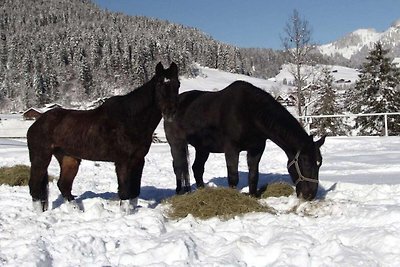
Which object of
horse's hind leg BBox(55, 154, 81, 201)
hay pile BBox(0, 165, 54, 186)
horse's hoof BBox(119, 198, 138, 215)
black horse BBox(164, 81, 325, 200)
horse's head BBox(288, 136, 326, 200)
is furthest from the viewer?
hay pile BBox(0, 165, 54, 186)

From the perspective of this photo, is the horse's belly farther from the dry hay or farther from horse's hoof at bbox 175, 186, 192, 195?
the dry hay

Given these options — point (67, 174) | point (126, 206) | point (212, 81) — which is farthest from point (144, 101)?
point (212, 81)

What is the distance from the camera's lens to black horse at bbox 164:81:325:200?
608cm

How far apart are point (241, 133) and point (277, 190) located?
48.4 inches

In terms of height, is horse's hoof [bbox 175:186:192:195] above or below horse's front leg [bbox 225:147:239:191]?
below

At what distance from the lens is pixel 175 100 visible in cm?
548

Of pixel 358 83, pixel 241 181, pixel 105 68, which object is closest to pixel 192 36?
pixel 105 68

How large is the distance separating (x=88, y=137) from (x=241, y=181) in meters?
3.84

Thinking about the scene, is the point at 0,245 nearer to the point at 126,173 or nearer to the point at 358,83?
the point at 126,173

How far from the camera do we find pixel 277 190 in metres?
6.96

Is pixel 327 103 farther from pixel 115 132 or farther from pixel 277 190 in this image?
pixel 115 132

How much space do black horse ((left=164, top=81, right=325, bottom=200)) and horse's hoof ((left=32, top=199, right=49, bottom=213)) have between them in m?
2.15

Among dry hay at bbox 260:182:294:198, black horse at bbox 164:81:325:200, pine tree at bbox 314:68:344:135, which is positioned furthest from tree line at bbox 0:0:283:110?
dry hay at bbox 260:182:294:198

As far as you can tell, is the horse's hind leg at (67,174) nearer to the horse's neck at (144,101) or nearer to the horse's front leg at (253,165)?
the horse's neck at (144,101)
